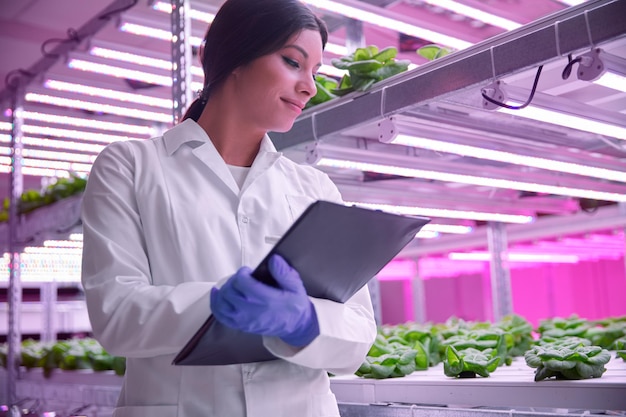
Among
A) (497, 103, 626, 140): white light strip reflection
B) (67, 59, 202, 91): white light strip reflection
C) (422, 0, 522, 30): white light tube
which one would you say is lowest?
(497, 103, 626, 140): white light strip reflection

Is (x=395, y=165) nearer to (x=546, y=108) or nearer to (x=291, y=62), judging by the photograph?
(x=546, y=108)

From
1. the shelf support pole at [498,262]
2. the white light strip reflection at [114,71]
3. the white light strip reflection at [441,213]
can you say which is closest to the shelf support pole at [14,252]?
the white light strip reflection at [114,71]

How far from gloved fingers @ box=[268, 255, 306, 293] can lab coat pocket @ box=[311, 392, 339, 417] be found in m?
0.40

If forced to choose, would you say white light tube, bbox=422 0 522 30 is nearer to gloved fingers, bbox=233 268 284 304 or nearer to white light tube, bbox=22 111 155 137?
gloved fingers, bbox=233 268 284 304

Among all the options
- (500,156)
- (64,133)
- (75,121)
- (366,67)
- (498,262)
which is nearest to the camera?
(366,67)

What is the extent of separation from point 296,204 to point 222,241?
0.69ft

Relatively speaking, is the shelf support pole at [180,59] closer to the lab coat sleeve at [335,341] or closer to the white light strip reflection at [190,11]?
the white light strip reflection at [190,11]

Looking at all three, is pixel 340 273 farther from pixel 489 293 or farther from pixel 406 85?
pixel 489 293

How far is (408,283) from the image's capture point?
9.74 metres

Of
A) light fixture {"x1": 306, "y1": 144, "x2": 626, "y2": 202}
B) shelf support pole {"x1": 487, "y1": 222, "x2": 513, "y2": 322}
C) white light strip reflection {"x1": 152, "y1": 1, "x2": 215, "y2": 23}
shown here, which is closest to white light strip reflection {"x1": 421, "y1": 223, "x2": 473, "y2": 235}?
shelf support pole {"x1": 487, "y1": 222, "x2": 513, "y2": 322}

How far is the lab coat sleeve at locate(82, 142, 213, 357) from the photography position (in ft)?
3.90

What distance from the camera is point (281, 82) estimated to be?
1450 mm

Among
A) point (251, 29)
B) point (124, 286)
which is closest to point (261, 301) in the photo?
point (124, 286)

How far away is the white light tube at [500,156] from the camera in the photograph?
92.1 inches
